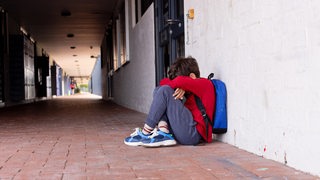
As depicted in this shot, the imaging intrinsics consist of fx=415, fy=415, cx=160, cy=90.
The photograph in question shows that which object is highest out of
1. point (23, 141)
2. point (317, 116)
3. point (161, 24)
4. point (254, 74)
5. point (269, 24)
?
point (161, 24)

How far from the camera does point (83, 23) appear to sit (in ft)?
52.2

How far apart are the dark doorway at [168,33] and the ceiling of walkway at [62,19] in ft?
20.2

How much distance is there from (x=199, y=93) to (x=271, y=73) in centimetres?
85

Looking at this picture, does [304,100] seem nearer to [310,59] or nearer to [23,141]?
[310,59]

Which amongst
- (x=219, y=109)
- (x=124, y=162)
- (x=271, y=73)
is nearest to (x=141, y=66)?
(x=219, y=109)

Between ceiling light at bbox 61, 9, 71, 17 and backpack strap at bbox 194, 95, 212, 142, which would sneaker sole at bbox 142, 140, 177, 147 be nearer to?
backpack strap at bbox 194, 95, 212, 142

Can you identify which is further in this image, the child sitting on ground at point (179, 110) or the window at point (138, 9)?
the window at point (138, 9)

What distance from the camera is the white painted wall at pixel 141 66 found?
7.11 metres

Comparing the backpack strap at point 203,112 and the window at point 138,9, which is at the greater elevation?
the window at point 138,9

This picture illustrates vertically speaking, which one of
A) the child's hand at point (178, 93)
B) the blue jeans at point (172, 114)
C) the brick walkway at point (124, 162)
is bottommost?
the brick walkway at point (124, 162)

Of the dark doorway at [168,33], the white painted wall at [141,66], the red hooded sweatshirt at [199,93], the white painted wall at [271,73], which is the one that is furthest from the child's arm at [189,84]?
the white painted wall at [141,66]

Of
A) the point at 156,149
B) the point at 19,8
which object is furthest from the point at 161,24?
the point at 19,8

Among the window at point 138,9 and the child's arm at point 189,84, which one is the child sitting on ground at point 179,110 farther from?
the window at point 138,9

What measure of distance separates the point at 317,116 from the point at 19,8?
12461mm
